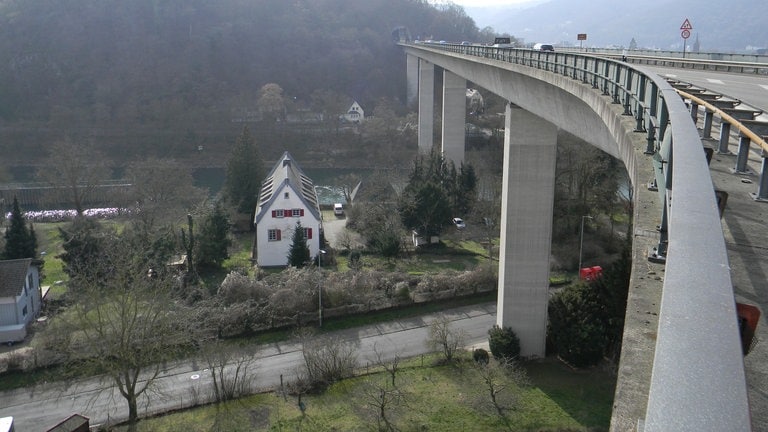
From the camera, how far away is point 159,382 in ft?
57.4

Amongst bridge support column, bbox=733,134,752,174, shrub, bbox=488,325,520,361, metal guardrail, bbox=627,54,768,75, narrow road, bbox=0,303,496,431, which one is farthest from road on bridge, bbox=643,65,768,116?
narrow road, bbox=0,303,496,431

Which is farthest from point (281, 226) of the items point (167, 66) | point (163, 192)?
point (167, 66)

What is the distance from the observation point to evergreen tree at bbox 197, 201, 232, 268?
26.4m

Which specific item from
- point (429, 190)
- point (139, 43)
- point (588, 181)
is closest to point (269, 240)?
point (429, 190)

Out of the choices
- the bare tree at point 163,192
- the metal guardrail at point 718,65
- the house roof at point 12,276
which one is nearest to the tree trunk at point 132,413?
the house roof at point 12,276

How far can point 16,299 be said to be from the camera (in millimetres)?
19953

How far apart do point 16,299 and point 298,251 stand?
10.3 meters

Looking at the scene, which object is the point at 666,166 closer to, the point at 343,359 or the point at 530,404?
the point at 530,404

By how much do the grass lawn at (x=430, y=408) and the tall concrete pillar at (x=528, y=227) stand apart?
1.86 m

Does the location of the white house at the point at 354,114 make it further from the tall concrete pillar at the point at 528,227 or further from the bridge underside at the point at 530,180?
the tall concrete pillar at the point at 528,227

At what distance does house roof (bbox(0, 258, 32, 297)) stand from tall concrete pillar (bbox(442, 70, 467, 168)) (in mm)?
26603

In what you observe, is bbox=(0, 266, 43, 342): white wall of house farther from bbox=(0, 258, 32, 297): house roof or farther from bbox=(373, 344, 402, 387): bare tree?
bbox=(373, 344, 402, 387): bare tree

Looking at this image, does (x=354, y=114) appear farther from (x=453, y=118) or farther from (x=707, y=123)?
(x=707, y=123)

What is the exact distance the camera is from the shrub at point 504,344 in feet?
59.7
